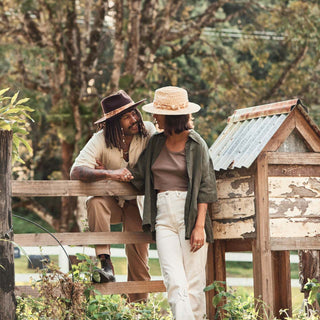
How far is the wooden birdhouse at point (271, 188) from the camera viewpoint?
17.9 feet

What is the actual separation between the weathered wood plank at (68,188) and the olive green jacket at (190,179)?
0.38 ft

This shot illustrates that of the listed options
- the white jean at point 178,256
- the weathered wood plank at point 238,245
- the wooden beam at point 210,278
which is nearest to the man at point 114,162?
the white jean at point 178,256

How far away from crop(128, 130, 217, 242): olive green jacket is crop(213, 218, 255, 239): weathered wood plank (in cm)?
32

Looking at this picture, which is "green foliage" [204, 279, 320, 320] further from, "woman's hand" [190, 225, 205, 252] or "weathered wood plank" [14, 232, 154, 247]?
"weathered wood plank" [14, 232, 154, 247]

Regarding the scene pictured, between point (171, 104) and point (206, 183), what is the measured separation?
0.65 meters

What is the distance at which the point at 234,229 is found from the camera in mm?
5668

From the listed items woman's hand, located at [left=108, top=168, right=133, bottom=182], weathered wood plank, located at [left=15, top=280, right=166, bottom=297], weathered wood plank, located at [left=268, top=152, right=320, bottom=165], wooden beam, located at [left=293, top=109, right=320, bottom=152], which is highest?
wooden beam, located at [left=293, top=109, right=320, bottom=152]

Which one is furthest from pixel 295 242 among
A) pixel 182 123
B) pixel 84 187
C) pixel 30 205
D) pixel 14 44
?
pixel 30 205

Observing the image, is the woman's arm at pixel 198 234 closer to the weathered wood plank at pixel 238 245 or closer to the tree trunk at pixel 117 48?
the weathered wood plank at pixel 238 245

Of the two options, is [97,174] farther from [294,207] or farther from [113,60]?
[113,60]

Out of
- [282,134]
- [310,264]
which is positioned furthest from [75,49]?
[282,134]

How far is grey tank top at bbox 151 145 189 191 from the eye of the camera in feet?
17.5

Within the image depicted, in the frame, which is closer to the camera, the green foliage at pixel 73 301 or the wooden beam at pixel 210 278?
the green foliage at pixel 73 301

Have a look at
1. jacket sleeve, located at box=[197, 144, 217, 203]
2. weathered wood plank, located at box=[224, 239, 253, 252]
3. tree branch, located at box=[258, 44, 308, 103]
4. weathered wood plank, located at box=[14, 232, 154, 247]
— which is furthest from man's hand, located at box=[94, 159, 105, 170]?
tree branch, located at box=[258, 44, 308, 103]
